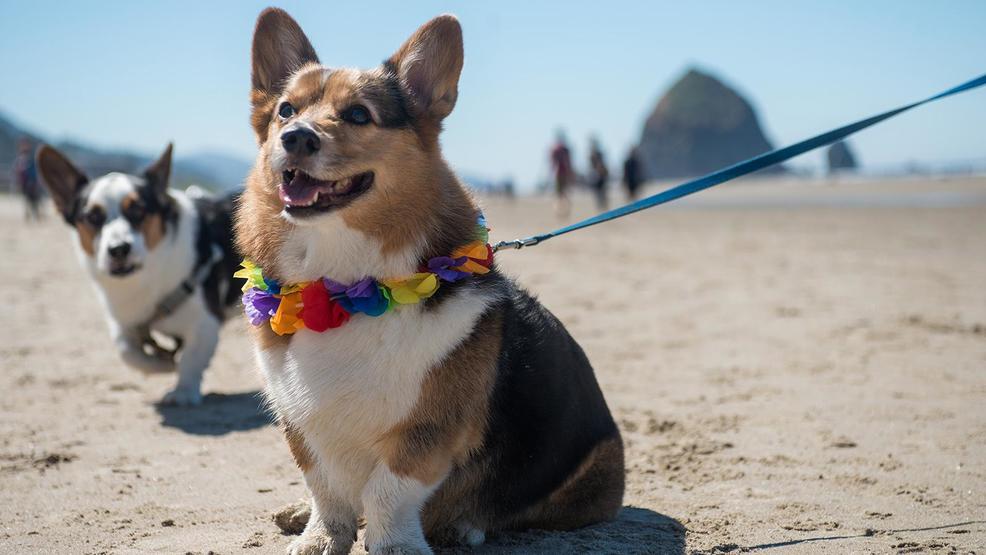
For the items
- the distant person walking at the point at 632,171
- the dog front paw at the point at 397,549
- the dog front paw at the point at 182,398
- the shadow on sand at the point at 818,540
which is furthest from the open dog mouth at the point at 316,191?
the distant person walking at the point at 632,171

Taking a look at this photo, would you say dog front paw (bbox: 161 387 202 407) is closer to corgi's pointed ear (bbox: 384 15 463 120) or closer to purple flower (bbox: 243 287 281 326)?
purple flower (bbox: 243 287 281 326)

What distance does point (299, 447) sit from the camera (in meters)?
3.26

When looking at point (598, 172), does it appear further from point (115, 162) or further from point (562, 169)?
point (115, 162)

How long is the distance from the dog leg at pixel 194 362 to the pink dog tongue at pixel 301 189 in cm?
319

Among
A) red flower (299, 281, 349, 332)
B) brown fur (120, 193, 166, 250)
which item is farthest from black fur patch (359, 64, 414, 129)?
brown fur (120, 193, 166, 250)

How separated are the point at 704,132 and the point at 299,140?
649ft

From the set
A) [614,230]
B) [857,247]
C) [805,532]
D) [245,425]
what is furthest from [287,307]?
[614,230]

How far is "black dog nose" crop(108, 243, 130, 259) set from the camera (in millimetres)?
5691

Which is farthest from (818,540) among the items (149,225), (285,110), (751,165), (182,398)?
(149,225)

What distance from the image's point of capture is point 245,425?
5.35 metres

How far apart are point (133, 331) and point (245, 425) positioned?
1.23m

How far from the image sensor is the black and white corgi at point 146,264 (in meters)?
5.86

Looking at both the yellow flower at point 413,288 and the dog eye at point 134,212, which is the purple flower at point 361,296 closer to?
the yellow flower at point 413,288

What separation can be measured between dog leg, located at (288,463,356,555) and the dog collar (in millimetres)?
547
